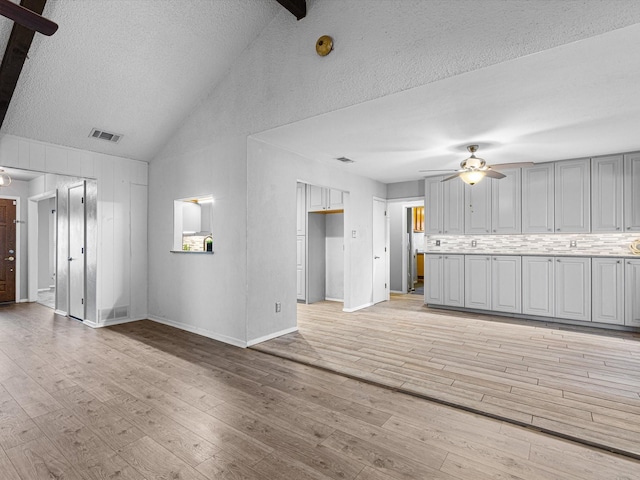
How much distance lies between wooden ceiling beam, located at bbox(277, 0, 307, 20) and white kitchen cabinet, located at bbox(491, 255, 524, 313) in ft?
15.7

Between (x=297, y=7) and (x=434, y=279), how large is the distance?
5.00m

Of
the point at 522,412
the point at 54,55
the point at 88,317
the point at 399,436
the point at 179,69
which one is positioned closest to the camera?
the point at 399,436

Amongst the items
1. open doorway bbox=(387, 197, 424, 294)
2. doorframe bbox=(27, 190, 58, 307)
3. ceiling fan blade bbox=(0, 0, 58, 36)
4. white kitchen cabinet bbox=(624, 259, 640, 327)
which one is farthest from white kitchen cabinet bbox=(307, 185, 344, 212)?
doorframe bbox=(27, 190, 58, 307)

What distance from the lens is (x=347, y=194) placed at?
243 inches

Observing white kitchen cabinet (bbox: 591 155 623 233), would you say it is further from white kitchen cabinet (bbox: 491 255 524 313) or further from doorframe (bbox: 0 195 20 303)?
doorframe (bbox: 0 195 20 303)

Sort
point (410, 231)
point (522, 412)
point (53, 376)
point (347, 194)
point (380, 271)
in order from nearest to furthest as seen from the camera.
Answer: point (522, 412) < point (53, 376) < point (347, 194) < point (380, 271) < point (410, 231)

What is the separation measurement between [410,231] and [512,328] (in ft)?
14.0

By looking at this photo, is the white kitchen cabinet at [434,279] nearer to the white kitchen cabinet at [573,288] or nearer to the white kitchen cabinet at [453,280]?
the white kitchen cabinet at [453,280]

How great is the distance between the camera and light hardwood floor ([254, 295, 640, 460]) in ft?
8.23

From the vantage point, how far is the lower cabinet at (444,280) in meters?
6.20

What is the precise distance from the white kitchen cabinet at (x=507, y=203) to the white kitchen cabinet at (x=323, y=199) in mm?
2689

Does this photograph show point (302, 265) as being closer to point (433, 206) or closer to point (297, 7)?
point (433, 206)

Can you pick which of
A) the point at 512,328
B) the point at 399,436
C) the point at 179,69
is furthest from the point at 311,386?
the point at 179,69

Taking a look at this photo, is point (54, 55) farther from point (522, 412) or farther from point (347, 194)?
point (522, 412)
